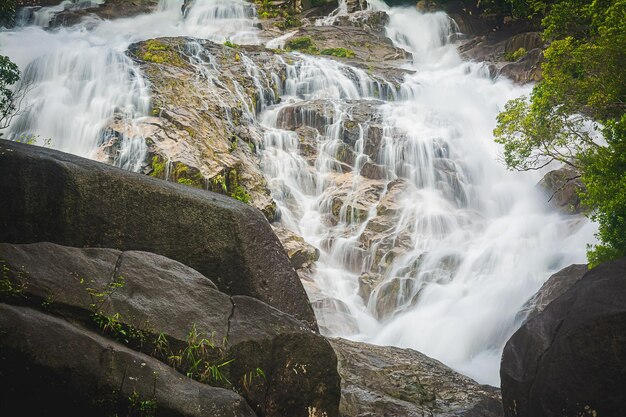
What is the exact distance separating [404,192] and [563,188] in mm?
6491

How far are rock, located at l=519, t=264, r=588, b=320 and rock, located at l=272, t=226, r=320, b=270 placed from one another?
777 centimetres

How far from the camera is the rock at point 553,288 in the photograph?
493 inches

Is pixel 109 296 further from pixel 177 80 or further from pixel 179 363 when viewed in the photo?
pixel 177 80

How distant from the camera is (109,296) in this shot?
6.48m

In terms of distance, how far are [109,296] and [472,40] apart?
43.5 m

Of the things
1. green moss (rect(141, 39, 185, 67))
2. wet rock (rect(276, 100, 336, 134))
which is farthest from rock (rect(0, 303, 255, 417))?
green moss (rect(141, 39, 185, 67))

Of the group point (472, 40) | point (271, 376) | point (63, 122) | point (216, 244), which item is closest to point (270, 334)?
point (271, 376)

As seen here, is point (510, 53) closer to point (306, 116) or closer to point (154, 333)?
point (306, 116)

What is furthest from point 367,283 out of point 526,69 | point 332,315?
point 526,69

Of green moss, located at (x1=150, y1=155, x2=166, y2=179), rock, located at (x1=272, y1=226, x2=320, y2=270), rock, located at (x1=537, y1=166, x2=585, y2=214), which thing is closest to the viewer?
green moss, located at (x1=150, y1=155, x2=166, y2=179)

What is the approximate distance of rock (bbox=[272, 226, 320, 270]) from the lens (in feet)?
61.3

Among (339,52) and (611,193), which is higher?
(611,193)

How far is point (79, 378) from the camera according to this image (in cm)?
551

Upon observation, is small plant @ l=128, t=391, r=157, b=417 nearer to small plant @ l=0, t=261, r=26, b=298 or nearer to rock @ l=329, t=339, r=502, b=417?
small plant @ l=0, t=261, r=26, b=298
